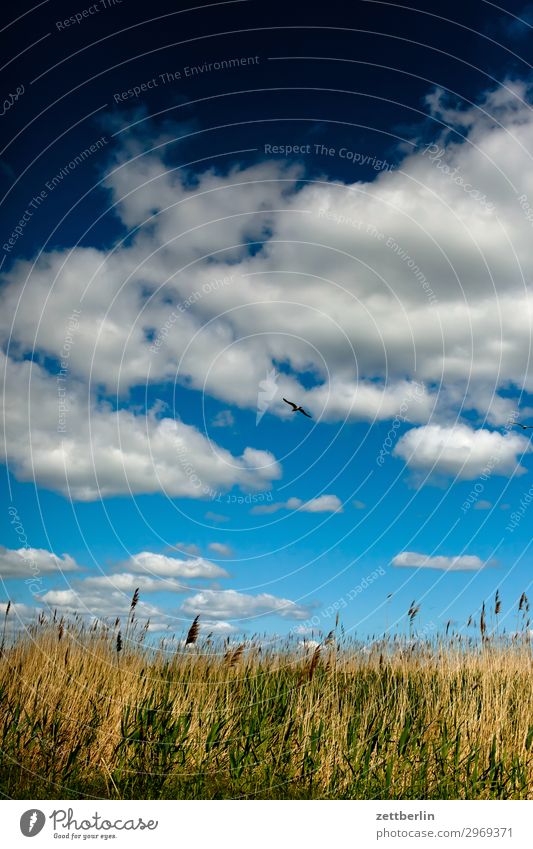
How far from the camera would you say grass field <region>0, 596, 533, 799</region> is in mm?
7441

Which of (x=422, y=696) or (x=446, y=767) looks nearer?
(x=446, y=767)

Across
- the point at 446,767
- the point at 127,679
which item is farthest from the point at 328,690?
the point at 127,679

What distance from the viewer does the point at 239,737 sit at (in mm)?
8406

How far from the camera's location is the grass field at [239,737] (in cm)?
744
